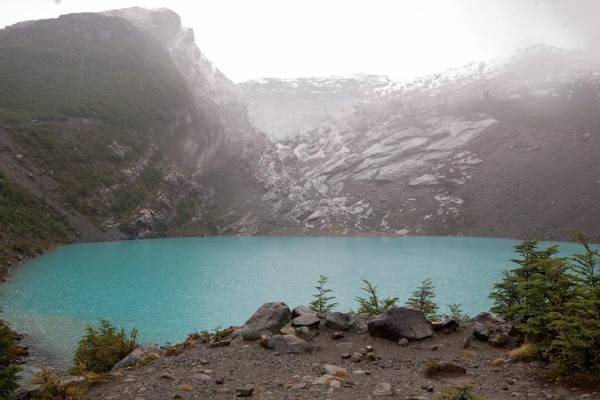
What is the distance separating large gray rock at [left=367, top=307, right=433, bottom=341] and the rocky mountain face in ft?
194

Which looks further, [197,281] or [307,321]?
[197,281]

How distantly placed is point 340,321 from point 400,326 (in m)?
2.13

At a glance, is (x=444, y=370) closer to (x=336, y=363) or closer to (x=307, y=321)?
(x=336, y=363)

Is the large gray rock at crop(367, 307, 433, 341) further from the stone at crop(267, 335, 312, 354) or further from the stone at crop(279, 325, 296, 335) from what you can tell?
the stone at crop(279, 325, 296, 335)

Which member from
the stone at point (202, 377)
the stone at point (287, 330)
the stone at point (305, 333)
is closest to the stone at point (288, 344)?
the stone at point (305, 333)

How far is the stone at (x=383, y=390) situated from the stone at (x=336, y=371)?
1.20 meters

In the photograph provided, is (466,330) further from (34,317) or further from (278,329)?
(34,317)

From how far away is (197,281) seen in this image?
4344 cm

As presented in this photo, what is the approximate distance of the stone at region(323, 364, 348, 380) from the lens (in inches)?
473

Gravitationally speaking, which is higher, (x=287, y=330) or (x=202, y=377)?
(x=287, y=330)

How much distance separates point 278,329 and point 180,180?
9617 cm

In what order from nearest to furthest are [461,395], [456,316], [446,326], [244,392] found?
[461,395] → [244,392] → [446,326] → [456,316]

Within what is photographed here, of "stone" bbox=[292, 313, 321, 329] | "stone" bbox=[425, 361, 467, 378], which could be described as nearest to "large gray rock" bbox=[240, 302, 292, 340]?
"stone" bbox=[292, 313, 321, 329]

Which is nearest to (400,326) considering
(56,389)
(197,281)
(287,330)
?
(287,330)
